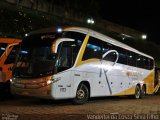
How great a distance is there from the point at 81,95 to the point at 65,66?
1.96 metres

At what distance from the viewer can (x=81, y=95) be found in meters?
15.5

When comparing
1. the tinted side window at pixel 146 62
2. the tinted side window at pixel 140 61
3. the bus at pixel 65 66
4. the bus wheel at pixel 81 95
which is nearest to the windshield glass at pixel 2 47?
the bus at pixel 65 66

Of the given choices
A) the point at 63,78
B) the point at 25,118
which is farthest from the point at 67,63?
the point at 25,118

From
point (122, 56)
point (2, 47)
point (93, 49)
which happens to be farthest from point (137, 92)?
point (2, 47)

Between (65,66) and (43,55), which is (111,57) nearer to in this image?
(65,66)

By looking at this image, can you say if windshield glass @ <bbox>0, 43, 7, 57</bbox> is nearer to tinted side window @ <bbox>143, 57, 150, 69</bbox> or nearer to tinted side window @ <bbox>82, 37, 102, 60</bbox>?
tinted side window @ <bbox>82, 37, 102, 60</bbox>

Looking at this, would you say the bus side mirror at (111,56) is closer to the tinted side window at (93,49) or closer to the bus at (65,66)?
the bus at (65,66)

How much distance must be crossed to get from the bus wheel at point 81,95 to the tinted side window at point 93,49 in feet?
4.46

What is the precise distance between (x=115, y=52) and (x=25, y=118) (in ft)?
31.2

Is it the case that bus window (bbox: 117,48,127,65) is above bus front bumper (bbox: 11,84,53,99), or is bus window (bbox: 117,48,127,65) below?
above

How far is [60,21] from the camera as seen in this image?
121ft

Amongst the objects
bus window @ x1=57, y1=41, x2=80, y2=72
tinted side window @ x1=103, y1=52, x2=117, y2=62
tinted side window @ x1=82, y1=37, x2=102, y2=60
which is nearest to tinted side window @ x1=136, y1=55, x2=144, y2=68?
tinted side window @ x1=103, y1=52, x2=117, y2=62

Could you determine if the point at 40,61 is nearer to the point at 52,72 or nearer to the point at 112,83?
the point at 52,72

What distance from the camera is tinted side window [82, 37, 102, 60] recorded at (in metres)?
15.7
